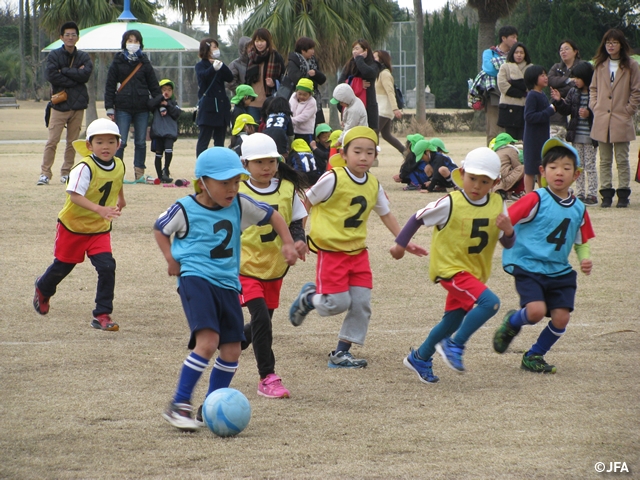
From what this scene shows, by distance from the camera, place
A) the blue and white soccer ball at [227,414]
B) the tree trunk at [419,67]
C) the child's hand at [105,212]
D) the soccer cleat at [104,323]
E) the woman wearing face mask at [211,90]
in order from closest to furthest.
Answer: the blue and white soccer ball at [227,414], the child's hand at [105,212], the soccer cleat at [104,323], the woman wearing face mask at [211,90], the tree trunk at [419,67]

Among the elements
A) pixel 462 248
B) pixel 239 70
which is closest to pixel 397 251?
pixel 462 248

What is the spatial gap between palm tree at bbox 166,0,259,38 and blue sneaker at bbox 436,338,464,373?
2505 centimetres

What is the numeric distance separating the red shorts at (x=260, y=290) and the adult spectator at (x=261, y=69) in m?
8.26

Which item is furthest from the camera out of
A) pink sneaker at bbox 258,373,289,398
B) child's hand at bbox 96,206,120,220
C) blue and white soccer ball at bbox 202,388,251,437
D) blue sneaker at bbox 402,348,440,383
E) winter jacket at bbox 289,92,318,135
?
winter jacket at bbox 289,92,318,135

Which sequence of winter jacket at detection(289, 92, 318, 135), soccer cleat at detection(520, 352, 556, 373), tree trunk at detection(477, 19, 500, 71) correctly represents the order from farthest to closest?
tree trunk at detection(477, 19, 500, 71) → winter jacket at detection(289, 92, 318, 135) → soccer cleat at detection(520, 352, 556, 373)

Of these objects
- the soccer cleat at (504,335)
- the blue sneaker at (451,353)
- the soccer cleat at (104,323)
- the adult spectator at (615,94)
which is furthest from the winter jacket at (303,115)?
the blue sneaker at (451,353)

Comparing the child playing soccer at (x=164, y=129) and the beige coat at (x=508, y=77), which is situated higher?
the beige coat at (x=508, y=77)

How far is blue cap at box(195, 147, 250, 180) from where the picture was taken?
4.17 m

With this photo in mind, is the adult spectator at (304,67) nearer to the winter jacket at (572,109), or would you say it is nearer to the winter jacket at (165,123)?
the winter jacket at (165,123)

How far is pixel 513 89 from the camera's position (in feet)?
40.4

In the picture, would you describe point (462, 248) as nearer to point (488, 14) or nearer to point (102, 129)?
point (102, 129)

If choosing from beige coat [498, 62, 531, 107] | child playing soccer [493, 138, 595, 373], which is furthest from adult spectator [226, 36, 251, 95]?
child playing soccer [493, 138, 595, 373]

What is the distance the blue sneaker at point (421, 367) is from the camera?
5.04 metres

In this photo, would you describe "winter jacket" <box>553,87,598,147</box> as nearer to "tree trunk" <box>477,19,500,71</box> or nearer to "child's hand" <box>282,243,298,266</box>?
"child's hand" <box>282,243,298,266</box>
